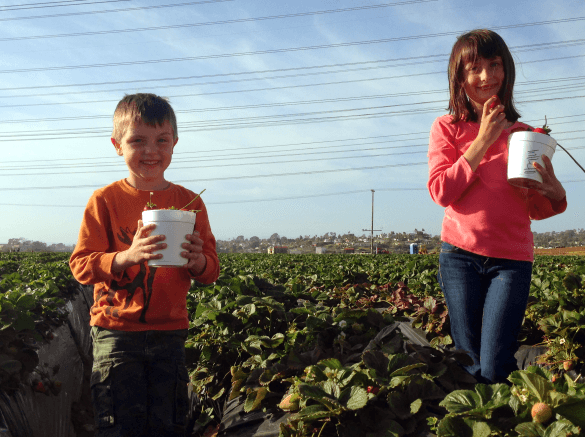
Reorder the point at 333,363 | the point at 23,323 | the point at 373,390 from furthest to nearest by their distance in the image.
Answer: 1. the point at 23,323
2. the point at 333,363
3. the point at 373,390

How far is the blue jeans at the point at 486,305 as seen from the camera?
2072 millimetres

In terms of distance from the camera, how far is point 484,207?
213 centimetres

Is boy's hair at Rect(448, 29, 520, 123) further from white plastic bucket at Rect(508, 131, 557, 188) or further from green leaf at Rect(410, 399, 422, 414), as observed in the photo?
green leaf at Rect(410, 399, 422, 414)

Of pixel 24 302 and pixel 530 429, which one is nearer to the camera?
pixel 530 429

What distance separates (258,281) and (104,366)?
2244 mm

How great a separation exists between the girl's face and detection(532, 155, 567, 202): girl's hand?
16.8 inches

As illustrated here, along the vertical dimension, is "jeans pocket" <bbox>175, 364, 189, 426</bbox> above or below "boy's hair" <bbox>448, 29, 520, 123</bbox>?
below

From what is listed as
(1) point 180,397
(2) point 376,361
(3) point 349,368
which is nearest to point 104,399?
(1) point 180,397

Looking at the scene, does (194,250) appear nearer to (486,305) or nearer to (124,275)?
(124,275)

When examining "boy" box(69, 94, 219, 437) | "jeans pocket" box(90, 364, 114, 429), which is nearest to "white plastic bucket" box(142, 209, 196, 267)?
"boy" box(69, 94, 219, 437)

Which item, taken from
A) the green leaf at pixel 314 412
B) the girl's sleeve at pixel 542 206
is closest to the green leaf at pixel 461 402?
the green leaf at pixel 314 412

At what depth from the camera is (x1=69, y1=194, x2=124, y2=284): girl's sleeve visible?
207 cm

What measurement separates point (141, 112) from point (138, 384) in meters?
1.24

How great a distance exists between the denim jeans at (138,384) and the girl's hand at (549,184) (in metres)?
1.76
